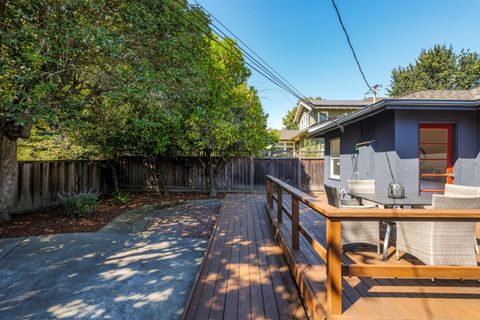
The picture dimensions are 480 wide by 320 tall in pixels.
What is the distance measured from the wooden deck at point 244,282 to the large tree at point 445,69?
28110 millimetres

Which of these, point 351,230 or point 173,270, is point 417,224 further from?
point 173,270

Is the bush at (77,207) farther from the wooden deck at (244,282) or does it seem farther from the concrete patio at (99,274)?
the wooden deck at (244,282)

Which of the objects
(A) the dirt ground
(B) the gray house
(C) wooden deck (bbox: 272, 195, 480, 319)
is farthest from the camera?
(B) the gray house

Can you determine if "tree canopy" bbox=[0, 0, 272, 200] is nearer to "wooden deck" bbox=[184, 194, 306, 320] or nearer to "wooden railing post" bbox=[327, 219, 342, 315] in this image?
"wooden deck" bbox=[184, 194, 306, 320]

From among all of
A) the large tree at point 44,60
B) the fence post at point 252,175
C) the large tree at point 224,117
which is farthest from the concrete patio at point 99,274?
the fence post at point 252,175

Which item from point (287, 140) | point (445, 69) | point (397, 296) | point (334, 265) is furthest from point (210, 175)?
point (445, 69)

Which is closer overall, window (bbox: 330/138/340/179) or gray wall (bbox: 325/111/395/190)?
gray wall (bbox: 325/111/395/190)

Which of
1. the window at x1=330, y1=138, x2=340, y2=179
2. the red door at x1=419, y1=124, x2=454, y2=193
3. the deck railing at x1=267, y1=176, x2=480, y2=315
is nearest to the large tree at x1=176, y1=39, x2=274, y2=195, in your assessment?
the window at x1=330, y1=138, x2=340, y2=179

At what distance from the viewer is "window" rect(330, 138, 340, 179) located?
8297 millimetres

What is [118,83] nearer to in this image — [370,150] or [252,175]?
[370,150]

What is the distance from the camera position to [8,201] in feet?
A: 15.8

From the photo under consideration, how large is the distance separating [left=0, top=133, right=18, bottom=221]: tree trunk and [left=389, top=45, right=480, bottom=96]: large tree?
30145mm

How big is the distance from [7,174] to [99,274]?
3.77 metres

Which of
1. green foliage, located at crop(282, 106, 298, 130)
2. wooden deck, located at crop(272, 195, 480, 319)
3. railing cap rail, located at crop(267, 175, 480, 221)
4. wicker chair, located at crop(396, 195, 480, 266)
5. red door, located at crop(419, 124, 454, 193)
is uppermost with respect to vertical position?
green foliage, located at crop(282, 106, 298, 130)
